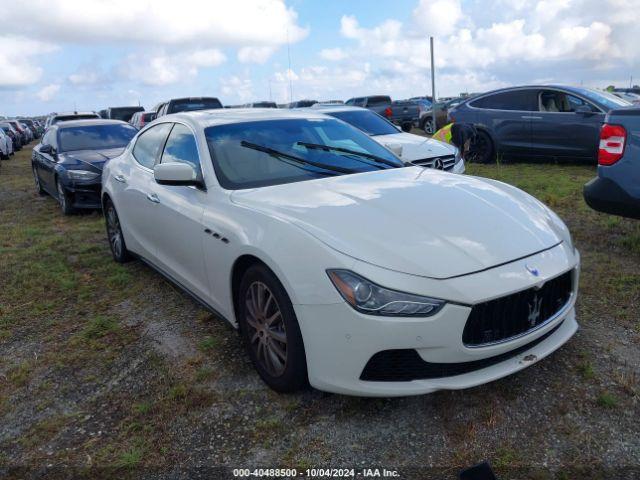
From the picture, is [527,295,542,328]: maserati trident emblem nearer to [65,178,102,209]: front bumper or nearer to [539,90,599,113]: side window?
[65,178,102,209]: front bumper

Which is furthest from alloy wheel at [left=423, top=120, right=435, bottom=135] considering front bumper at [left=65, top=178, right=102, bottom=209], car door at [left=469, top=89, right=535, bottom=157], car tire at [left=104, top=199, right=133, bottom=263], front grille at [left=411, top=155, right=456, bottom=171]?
car tire at [left=104, top=199, right=133, bottom=263]

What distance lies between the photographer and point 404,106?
2575 cm

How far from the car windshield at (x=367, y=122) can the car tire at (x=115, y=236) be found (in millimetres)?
4393

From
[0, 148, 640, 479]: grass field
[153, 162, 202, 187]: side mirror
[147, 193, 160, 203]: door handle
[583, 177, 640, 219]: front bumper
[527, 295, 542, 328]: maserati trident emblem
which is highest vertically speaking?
[153, 162, 202, 187]: side mirror

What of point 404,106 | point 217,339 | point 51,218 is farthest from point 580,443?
point 404,106

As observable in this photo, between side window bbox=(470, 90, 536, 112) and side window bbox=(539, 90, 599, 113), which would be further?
side window bbox=(470, 90, 536, 112)

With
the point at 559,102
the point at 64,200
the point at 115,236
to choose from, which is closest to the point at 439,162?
the point at 559,102

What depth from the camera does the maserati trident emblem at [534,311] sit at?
104 inches

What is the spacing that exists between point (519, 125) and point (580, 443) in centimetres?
895

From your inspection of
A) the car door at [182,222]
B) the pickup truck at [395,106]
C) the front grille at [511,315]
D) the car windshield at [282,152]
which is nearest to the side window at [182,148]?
the car door at [182,222]

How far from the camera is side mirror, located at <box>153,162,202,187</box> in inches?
136

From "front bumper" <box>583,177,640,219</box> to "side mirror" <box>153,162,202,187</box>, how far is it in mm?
3303

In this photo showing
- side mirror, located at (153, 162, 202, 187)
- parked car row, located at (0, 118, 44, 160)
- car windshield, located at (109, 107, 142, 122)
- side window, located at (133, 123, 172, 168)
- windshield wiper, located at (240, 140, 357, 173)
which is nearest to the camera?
side mirror, located at (153, 162, 202, 187)

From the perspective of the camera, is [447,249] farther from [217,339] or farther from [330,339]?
[217,339]
